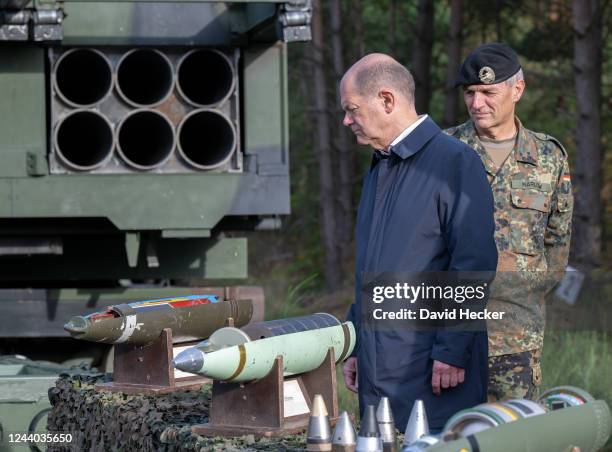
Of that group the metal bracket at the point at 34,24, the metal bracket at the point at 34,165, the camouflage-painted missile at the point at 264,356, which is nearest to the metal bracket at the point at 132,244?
the metal bracket at the point at 34,165

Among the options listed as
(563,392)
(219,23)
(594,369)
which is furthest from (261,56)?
(563,392)

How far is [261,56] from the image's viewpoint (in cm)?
766

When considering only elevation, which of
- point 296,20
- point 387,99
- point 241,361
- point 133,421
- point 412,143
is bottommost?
point 133,421

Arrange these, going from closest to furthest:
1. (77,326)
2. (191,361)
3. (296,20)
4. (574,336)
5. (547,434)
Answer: (547,434), (191,361), (77,326), (296,20), (574,336)

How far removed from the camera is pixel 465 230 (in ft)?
11.8

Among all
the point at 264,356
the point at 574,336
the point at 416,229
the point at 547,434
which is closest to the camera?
the point at 547,434

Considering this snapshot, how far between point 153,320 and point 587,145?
8476 mm

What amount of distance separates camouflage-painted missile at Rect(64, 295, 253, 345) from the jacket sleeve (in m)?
1.10

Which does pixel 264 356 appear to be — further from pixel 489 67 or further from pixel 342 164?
pixel 342 164

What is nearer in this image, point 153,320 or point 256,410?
point 256,410

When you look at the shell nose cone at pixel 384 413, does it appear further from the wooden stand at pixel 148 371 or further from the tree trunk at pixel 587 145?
the tree trunk at pixel 587 145

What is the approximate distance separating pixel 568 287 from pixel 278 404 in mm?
7133

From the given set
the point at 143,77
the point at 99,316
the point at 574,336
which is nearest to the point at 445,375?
the point at 99,316

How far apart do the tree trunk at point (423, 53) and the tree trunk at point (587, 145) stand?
445 cm
